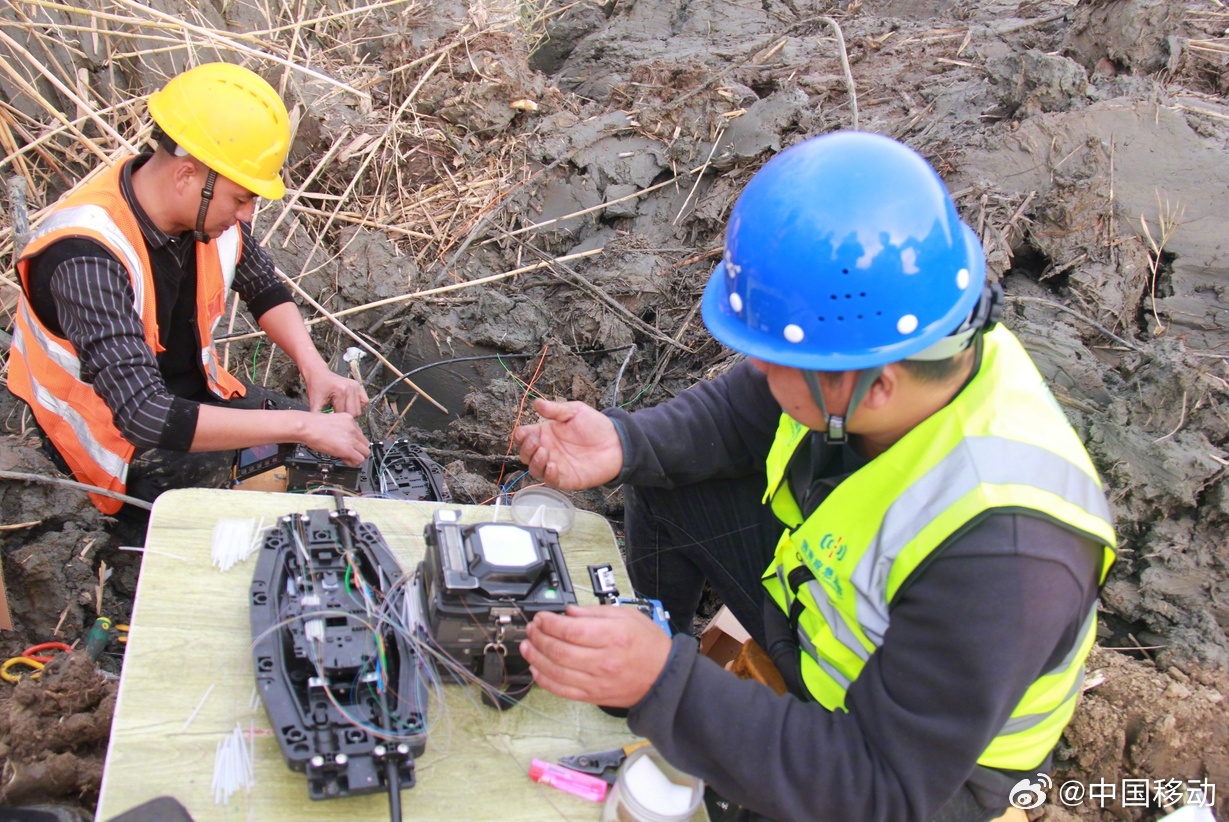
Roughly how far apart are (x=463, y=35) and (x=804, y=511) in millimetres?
4276

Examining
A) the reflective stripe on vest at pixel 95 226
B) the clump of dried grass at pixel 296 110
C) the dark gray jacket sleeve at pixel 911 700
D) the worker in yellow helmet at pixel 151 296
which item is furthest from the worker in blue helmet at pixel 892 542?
the clump of dried grass at pixel 296 110

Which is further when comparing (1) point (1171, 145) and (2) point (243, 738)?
(1) point (1171, 145)

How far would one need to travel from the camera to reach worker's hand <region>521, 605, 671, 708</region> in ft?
5.58

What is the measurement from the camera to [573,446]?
8.16 ft

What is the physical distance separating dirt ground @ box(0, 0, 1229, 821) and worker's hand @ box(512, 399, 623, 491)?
3.53ft

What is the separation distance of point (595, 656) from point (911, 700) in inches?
22.7

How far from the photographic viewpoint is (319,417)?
9.28 ft

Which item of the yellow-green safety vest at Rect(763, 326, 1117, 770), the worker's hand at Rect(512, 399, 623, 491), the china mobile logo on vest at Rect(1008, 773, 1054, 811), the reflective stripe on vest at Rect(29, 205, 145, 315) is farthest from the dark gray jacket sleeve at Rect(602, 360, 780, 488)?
the reflective stripe on vest at Rect(29, 205, 145, 315)

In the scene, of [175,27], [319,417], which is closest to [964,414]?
[319,417]

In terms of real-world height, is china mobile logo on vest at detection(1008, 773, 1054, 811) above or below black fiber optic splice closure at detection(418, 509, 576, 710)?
below

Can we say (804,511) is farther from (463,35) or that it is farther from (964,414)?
(463,35)

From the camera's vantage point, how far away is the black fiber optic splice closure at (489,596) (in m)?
1.81

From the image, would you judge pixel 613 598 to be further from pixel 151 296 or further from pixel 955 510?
pixel 151 296

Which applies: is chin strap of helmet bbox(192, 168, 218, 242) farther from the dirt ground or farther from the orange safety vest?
the dirt ground
